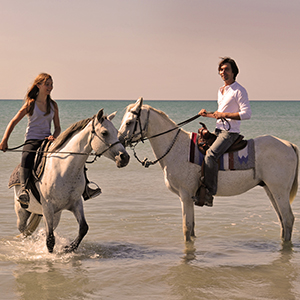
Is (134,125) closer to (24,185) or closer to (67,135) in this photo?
(67,135)

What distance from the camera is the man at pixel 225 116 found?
6.23m

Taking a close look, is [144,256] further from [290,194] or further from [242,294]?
[290,194]

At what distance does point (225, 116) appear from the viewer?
6207 mm

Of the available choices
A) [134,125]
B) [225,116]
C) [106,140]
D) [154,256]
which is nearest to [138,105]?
[134,125]

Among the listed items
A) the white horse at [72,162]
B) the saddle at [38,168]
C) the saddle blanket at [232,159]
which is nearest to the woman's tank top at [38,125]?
the saddle at [38,168]

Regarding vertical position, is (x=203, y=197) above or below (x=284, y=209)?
above

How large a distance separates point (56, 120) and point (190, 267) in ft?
9.20

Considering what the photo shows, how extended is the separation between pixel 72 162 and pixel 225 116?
7.47 ft

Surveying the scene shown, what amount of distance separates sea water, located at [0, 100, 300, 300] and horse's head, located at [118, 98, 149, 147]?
170 centimetres

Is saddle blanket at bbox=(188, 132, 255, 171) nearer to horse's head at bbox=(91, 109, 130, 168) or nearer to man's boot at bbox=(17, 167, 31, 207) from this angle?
horse's head at bbox=(91, 109, 130, 168)

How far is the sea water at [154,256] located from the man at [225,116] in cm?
107

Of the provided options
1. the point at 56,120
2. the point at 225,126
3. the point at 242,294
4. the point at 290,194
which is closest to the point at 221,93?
the point at 225,126

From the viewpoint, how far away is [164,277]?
538 cm

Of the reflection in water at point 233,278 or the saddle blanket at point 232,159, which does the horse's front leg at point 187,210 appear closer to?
the reflection in water at point 233,278
